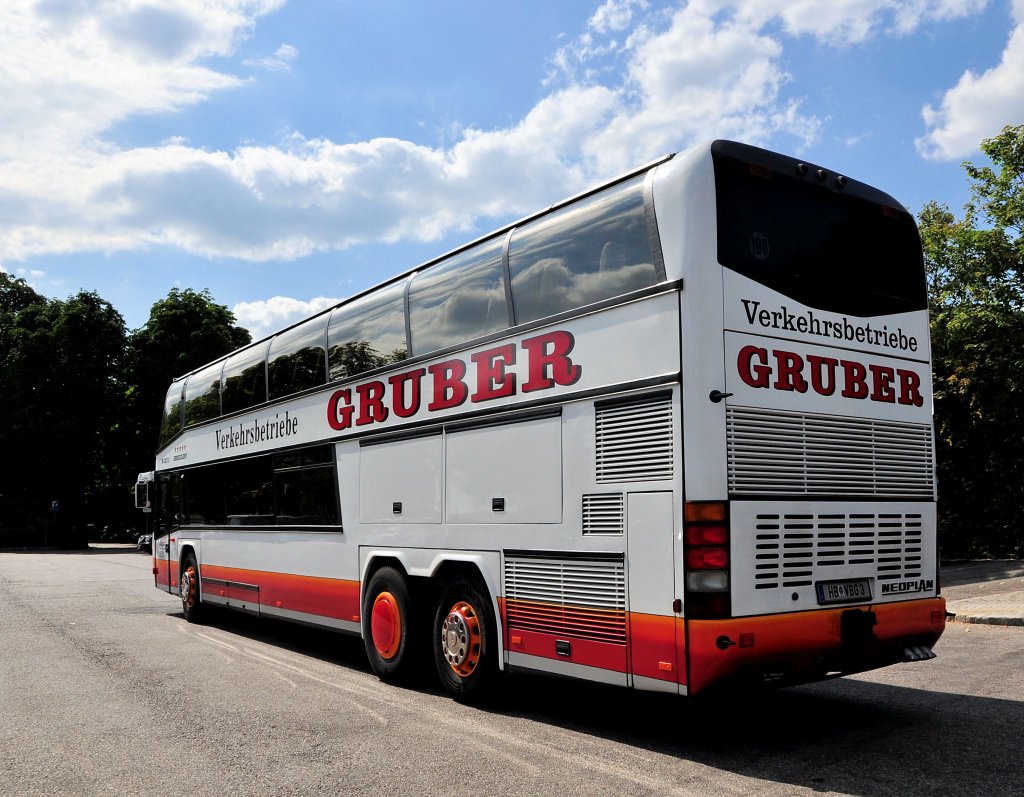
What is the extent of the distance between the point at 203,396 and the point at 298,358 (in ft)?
12.7

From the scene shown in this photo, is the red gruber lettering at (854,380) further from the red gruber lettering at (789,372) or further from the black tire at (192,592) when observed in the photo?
the black tire at (192,592)

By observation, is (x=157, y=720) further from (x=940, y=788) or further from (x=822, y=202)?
(x=822, y=202)

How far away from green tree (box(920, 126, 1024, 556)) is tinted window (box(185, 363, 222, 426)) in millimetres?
19516

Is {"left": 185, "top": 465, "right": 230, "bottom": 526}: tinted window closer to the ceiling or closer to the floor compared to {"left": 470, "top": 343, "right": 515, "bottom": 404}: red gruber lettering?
closer to the floor

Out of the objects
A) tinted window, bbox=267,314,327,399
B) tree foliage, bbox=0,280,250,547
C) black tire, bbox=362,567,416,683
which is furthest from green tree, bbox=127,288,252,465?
black tire, bbox=362,567,416,683

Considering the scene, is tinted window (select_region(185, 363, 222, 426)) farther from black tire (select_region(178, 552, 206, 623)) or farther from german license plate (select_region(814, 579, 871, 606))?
german license plate (select_region(814, 579, 871, 606))

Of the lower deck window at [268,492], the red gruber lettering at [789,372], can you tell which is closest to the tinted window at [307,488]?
the lower deck window at [268,492]

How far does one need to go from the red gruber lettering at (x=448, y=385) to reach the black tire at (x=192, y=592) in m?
7.50

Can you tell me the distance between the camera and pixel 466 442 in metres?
8.07

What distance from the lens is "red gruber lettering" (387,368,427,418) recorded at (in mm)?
8828

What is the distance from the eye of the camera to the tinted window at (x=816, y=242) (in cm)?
632

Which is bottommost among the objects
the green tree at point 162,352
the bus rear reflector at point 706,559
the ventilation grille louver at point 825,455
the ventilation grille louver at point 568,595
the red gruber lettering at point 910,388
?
the ventilation grille louver at point 568,595

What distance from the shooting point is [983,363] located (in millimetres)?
25578

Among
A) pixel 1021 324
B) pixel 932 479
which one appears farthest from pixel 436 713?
pixel 1021 324
